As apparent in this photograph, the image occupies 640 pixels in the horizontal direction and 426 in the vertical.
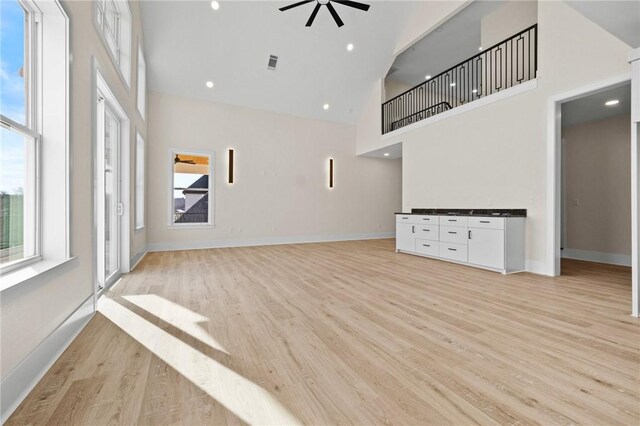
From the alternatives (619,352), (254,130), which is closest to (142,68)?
(254,130)

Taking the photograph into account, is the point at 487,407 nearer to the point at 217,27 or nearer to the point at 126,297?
the point at 126,297

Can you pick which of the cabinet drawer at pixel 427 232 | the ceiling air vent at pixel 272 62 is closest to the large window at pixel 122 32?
the ceiling air vent at pixel 272 62

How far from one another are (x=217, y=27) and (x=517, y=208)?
6812mm

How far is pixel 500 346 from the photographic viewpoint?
1.98 m

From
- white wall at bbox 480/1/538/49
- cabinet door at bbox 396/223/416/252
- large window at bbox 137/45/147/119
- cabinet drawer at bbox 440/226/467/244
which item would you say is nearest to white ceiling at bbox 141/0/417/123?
large window at bbox 137/45/147/119

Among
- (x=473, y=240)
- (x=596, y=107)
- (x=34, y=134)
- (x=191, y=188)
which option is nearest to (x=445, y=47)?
(x=596, y=107)

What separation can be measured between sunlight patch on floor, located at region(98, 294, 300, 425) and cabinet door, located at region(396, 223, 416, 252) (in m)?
5.04

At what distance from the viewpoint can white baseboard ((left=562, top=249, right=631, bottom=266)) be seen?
5078 millimetres

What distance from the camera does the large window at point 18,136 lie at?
5.59 feet

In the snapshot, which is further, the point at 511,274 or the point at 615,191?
the point at 615,191

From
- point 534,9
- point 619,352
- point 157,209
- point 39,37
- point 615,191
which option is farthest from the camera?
point 157,209

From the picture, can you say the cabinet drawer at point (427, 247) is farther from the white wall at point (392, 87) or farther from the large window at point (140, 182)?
the white wall at point (392, 87)

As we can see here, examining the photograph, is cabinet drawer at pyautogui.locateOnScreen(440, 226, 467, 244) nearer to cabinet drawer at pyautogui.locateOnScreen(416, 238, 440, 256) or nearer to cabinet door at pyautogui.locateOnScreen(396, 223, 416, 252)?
cabinet drawer at pyautogui.locateOnScreen(416, 238, 440, 256)

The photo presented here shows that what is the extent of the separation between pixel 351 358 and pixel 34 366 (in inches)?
71.1
